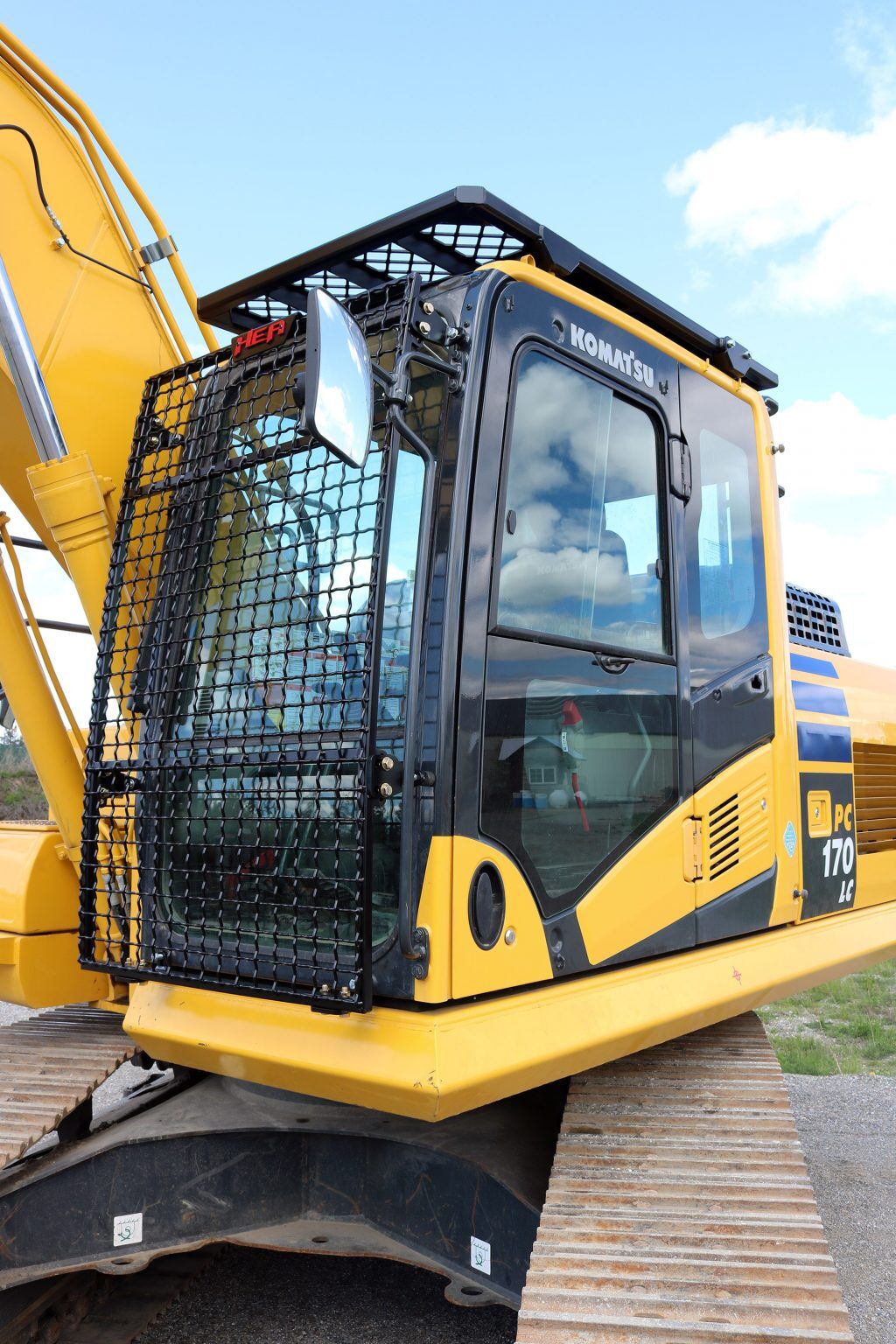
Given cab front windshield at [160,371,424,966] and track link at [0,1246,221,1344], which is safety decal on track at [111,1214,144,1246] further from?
cab front windshield at [160,371,424,966]

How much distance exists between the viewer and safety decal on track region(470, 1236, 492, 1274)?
8.79 feet

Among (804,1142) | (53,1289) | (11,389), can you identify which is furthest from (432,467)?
(804,1142)

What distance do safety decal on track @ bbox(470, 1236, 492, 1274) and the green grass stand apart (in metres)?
3.84

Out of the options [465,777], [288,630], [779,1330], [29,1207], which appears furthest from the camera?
[29,1207]

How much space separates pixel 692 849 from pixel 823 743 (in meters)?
1.10

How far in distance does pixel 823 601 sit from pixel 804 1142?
99.0 inches

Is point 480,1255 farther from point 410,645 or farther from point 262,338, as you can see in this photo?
point 262,338

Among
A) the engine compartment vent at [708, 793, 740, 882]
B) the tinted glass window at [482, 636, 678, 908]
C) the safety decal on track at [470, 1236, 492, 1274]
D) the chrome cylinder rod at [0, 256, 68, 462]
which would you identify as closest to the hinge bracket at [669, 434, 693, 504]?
the tinted glass window at [482, 636, 678, 908]

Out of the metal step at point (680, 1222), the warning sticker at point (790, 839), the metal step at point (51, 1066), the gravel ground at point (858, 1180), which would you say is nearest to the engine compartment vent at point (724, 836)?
the warning sticker at point (790, 839)

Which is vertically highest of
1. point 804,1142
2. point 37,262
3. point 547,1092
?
point 37,262

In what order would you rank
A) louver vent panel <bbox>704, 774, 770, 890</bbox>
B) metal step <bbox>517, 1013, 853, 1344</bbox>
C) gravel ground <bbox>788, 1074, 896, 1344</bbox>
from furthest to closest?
gravel ground <bbox>788, 1074, 896, 1344</bbox> → louver vent panel <bbox>704, 774, 770, 890</bbox> → metal step <bbox>517, 1013, 853, 1344</bbox>

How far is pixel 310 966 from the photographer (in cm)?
232

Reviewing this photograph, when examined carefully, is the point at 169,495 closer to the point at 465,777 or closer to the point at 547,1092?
the point at 465,777

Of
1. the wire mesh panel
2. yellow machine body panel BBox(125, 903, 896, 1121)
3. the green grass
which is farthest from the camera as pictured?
the green grass
